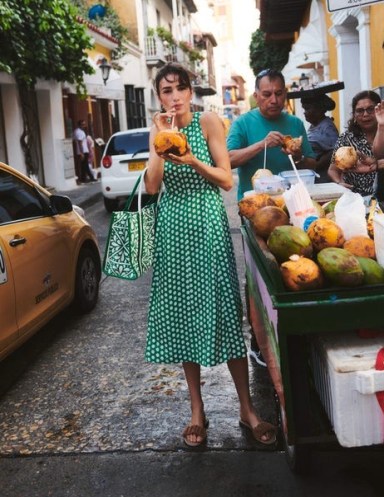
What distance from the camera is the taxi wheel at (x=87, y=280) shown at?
584cm

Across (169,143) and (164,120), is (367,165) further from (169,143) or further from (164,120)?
(169,143)

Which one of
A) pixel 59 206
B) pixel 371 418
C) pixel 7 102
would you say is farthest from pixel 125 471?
pixel 7 102

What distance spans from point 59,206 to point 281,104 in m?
2.13

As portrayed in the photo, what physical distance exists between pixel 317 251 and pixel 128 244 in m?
1.02

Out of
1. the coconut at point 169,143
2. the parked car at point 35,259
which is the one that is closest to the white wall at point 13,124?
the parked car at point 35,259

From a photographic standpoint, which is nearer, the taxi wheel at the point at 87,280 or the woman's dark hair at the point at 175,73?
the woman's dark hair at the point at 175,73

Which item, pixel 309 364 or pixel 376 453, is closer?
pixel 309 364

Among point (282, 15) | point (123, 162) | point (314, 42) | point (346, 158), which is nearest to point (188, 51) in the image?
point (282, 15)

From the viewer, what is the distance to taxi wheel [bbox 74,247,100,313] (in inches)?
230

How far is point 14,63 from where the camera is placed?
13.7 metres

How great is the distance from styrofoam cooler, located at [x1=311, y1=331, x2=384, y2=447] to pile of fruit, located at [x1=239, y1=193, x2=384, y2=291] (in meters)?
0.22

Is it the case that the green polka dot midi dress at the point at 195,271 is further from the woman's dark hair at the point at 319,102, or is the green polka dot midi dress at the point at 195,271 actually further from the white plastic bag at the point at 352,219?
the woman's dark hair at the point at 319,102

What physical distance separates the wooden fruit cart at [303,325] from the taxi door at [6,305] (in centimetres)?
201

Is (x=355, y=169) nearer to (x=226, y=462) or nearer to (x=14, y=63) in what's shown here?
(x=226, y=462)
